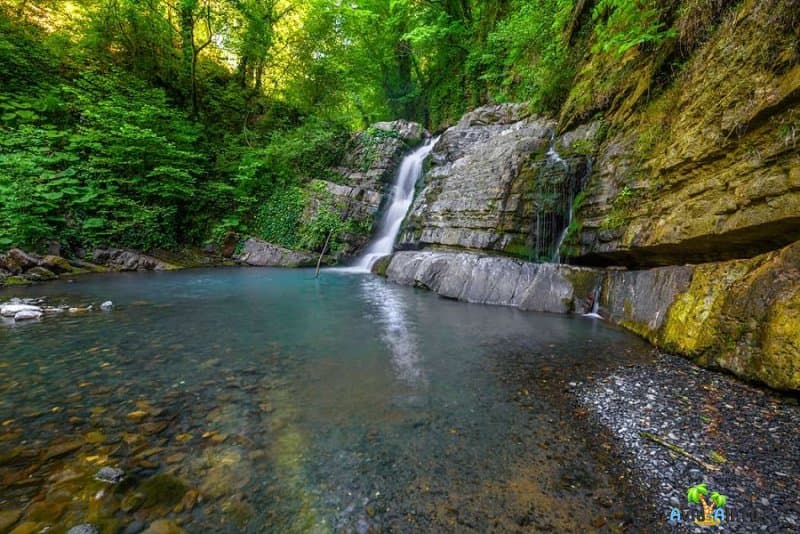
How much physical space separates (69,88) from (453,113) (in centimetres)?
1536

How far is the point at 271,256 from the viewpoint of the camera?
12.9m

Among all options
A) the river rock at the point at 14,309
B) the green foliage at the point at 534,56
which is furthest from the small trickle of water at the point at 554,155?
the river rock at the point at 14,309

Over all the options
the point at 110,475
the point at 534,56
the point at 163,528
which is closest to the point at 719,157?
the point at 163,528

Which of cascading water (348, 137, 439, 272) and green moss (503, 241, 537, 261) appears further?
cascading water (348, 137, 439, 272)

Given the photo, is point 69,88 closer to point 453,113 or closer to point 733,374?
point 453,113

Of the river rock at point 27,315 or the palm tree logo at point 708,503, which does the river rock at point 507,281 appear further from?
the river rock at point 27,315

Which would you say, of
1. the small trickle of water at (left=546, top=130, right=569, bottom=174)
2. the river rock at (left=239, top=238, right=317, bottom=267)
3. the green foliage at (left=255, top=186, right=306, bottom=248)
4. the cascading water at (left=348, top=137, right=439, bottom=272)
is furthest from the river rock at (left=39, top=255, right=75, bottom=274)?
the small trickle of water at (left=546, top=130, right=569, bottom=174)

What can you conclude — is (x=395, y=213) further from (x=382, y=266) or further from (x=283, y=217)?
(x=283, y=217)

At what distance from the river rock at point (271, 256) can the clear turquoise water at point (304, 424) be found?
7666 mm

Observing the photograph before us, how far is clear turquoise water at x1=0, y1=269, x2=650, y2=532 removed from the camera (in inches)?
66.3

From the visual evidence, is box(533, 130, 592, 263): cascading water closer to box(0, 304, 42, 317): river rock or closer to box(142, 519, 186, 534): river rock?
box(142, 519, 186, 534): river rock

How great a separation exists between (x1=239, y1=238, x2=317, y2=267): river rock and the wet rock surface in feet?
36.3

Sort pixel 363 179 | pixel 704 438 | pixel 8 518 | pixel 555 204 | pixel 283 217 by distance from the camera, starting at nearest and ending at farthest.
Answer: pixel 8 518
pixel 704 438
pixel 555 204
pixel 283 217
pixel 363 179

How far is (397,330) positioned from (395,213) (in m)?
8.50
